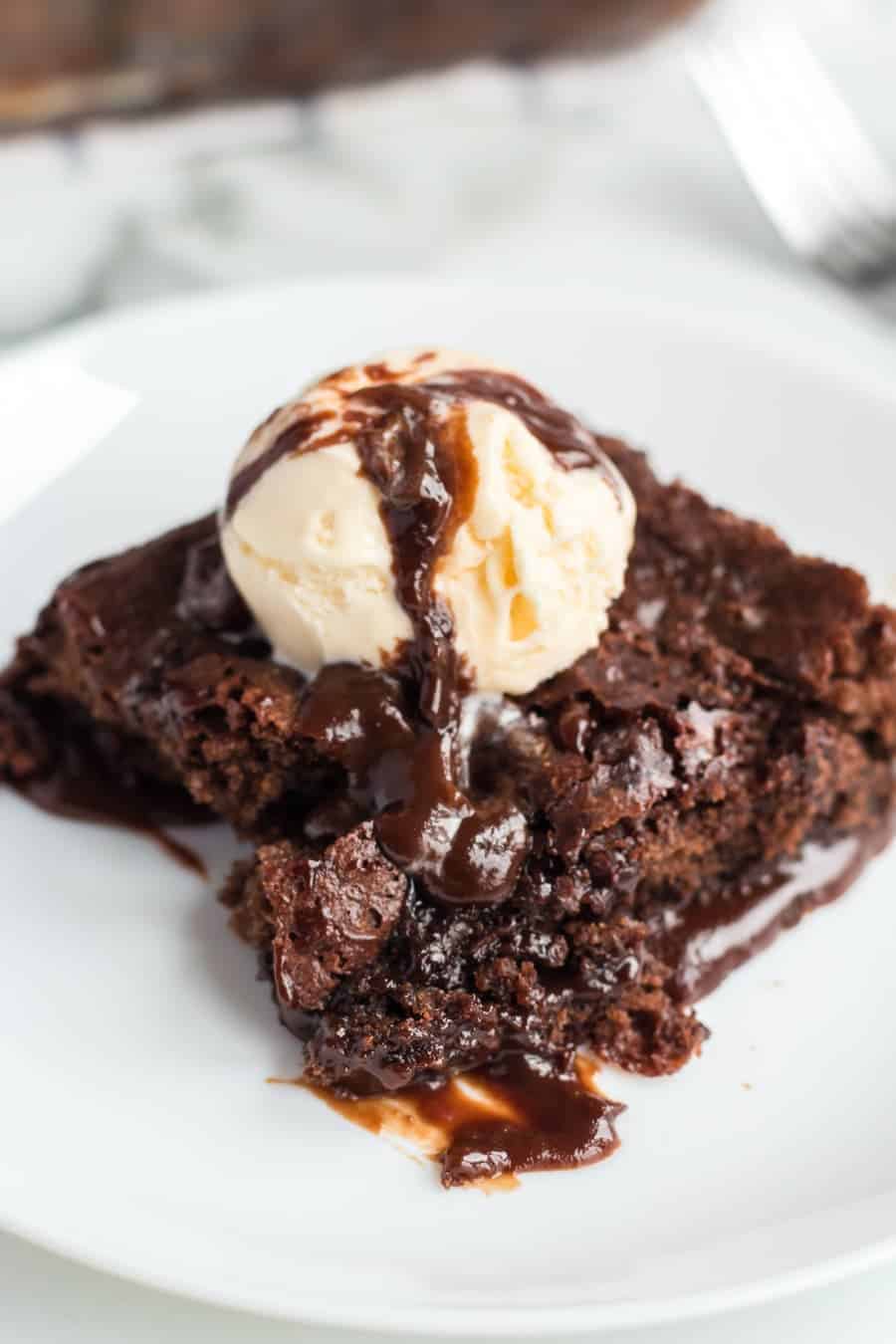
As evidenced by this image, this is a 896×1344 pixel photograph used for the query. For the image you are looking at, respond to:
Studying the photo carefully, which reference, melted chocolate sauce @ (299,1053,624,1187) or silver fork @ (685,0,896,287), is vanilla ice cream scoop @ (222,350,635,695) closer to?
melted chocolate sauce @ (299,1053,624,1187)

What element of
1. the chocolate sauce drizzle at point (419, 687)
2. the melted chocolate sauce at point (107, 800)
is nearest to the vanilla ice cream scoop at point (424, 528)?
the chocolate sauce drizzle at point (419, 687)

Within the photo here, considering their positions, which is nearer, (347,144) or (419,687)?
(419,687)


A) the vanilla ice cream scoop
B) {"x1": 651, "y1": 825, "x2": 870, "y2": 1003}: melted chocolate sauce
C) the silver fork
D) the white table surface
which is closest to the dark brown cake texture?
{"x1": 651, "y1": 825, "x2": 870, "y2": 1003}: melted chocolate sauce

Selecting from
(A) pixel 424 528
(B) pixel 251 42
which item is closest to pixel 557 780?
(A) pixel 424 528

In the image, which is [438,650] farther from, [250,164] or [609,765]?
[250,164]

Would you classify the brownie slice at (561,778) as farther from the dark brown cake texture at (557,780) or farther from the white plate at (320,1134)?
the white plate at (320,1134)

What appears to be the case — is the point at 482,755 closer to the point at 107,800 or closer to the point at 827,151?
the point at 107,800
